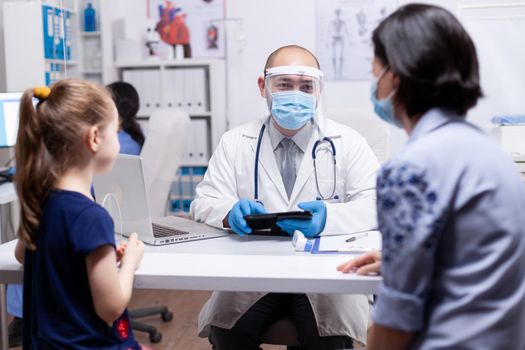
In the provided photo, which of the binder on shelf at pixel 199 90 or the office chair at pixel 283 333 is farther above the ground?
the binder on shelf at pixel 199 90

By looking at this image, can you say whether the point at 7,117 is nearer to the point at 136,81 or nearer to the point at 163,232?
the point at 136,81

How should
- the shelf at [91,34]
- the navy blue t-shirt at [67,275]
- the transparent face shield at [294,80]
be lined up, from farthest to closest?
the shelf at [91,34]
the transparent face shield at [294,80]
the navy blue t-shirt at [67,275]

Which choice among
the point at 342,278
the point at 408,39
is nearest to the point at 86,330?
the point at 342,278

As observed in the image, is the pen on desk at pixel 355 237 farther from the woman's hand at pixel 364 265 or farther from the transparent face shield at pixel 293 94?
the transparent face shield at pixel 293 94

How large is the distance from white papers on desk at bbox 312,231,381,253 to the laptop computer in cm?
31

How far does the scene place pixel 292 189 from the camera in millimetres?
2008

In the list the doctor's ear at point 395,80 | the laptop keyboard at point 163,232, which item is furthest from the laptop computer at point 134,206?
the doctor's ear at point 395,80

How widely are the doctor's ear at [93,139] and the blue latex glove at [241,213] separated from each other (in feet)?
1.82

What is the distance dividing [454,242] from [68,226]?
686 millimetres

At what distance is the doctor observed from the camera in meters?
1.74

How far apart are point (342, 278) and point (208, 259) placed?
333mm

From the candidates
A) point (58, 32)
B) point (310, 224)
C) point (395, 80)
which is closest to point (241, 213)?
point (310, 224)

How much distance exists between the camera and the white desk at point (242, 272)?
4.20ft

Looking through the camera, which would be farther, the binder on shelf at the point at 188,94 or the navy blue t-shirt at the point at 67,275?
the binder on shelf at the point at 188,94
